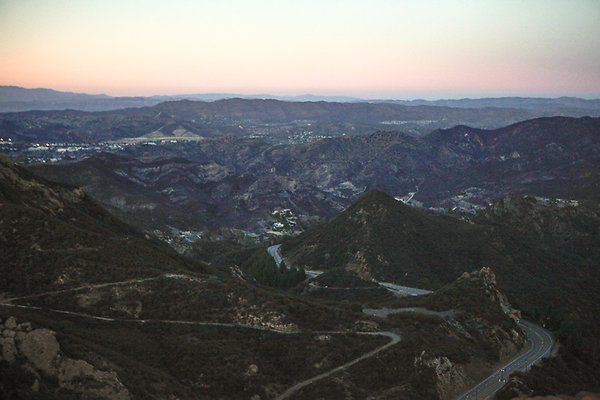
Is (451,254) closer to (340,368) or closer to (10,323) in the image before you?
(340,368)

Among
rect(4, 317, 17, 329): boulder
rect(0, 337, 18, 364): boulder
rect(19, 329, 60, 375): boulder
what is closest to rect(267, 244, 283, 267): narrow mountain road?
rect(4, 317, 17, 329): boulder

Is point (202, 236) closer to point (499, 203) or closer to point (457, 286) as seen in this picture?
point (499, 203)

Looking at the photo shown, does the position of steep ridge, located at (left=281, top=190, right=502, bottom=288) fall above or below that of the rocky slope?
below

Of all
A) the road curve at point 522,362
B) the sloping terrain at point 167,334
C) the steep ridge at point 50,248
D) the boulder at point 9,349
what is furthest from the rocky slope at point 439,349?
the steep ridge at point 50,248

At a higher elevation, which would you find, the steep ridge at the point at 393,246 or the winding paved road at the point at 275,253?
the steep ridge at the point at 393,246

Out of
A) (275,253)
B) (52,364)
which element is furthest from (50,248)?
(275,253)

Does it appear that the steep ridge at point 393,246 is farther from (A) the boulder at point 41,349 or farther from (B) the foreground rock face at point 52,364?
(A) the boulder at point 41,349

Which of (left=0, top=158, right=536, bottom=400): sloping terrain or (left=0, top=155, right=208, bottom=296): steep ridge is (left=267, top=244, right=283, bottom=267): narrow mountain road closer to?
(left=0, top=155, right=208, bottom=296): steep ridge
